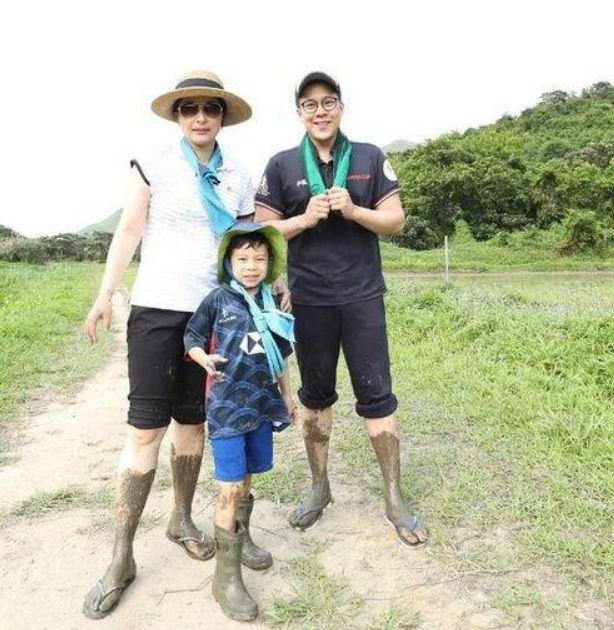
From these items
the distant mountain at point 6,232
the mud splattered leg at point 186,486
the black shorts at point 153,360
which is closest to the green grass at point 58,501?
the mud splattered leg at point 186,486

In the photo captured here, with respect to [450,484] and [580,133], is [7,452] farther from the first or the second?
[580,133]

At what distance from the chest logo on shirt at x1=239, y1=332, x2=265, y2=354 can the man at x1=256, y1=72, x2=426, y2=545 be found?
575 mm

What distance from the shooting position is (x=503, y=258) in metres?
25.4

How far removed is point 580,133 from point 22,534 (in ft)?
152

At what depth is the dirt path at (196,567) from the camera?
7.50 ft

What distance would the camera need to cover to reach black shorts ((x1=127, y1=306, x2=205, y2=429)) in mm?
2459

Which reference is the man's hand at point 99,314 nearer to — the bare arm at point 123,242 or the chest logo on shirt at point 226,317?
the bare arm at point 123,242

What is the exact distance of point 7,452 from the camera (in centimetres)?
415

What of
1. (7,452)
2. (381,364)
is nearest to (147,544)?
(381,364)

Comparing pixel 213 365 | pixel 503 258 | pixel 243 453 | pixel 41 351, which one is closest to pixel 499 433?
pixel 243 453

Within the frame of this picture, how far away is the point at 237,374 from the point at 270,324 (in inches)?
9.4

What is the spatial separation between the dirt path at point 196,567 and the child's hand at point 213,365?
91 cm

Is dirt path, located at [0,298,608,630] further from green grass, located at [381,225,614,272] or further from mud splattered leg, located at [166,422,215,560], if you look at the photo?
green grass, located at [381,225,614,272]

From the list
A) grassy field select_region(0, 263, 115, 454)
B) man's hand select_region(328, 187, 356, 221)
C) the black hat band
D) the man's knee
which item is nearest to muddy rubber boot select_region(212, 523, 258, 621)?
the man's knee
